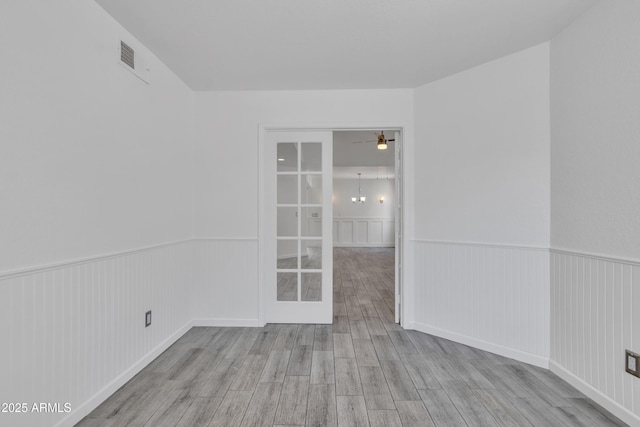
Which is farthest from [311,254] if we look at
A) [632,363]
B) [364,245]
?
[364,245]

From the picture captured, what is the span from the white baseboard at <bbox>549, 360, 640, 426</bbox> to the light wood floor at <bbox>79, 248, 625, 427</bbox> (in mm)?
39

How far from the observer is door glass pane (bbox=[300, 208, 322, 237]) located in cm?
338

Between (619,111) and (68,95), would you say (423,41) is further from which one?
(68,95)

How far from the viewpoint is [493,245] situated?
2725mm

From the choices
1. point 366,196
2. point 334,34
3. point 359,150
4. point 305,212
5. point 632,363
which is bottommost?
point 632,363

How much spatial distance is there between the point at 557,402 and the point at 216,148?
350cm

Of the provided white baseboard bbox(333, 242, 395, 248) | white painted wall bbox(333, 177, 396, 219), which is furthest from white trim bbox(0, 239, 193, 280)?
white painted wall bbox(333, 177, 396, 219)

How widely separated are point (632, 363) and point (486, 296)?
3.45ft

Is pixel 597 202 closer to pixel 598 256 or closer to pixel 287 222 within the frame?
pixel 598 256

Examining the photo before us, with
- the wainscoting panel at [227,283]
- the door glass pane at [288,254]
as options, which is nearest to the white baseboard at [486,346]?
the door glass pane at [288,254]

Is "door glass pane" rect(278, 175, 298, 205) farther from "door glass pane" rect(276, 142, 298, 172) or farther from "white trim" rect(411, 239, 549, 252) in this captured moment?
"white trim" rect(411, 239, 549, 252)

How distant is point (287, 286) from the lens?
338 cm

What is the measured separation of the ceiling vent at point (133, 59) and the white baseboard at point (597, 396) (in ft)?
12.6

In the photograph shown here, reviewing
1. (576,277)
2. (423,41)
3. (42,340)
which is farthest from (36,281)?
(576,277)
